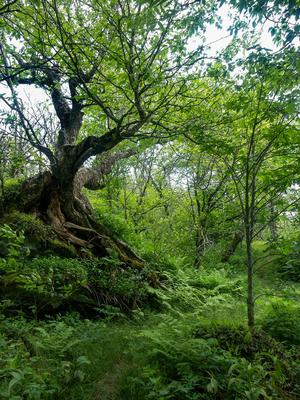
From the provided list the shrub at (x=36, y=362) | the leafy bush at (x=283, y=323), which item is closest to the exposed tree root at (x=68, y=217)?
the shrub at (x=36, y=362)

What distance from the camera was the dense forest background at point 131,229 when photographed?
2975 millimetres

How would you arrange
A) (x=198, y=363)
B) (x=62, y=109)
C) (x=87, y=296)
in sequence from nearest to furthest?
(x=198, y=363)
(x=87, y=296)
(x=62, y=109)

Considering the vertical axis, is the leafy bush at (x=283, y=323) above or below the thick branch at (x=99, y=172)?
below

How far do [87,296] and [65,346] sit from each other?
1665 mm

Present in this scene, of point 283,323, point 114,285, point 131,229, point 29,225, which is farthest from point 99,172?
point 283,323

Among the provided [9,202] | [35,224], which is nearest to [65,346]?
[35,224]

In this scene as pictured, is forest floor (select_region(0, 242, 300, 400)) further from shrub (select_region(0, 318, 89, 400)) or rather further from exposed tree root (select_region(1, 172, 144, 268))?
exposed tree root (select_region(1, 172, 144, 268))

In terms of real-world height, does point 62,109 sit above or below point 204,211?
above

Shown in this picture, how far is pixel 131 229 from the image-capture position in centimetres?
823

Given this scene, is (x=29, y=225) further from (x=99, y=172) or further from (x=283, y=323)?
(x=283, y=323)

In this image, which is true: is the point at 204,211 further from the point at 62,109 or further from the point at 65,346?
the point at 65,346

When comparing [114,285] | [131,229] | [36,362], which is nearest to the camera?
[36,362]

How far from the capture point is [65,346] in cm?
347

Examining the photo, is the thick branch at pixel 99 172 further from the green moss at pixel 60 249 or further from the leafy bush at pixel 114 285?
the leafy bush at pixel 114 285
